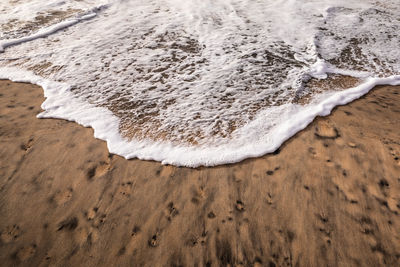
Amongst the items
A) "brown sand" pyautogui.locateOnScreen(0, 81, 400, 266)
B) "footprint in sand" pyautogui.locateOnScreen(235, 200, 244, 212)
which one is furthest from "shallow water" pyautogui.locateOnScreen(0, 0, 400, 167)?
"footprint in sand" pyautogui.locateOnScreen(235, 200, 244, 212)

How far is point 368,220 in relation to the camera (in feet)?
→ 6.86

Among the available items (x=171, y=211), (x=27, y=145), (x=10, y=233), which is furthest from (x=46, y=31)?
(x=171, y=211)

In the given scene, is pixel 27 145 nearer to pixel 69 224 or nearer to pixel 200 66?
pixel 69 224

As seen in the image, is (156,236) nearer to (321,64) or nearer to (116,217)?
(116,217)

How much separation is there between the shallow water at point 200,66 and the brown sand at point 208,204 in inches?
12.7

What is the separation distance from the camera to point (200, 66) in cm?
440

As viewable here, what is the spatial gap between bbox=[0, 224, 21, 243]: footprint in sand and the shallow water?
46.9 inches

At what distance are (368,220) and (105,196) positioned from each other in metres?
2.54

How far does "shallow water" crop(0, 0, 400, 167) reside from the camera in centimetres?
313

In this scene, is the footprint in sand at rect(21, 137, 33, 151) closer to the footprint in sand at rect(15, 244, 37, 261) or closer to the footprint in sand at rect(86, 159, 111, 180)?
the footprint in sand at rect(86, 159, 111, 180)

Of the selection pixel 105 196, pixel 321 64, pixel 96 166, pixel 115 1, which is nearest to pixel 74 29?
pixel 115 1

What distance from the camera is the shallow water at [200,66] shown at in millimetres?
3129

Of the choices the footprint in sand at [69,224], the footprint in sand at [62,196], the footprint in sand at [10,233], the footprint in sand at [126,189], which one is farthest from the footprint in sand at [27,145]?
the footprint in sand at [126,189]

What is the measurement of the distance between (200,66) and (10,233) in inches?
143
